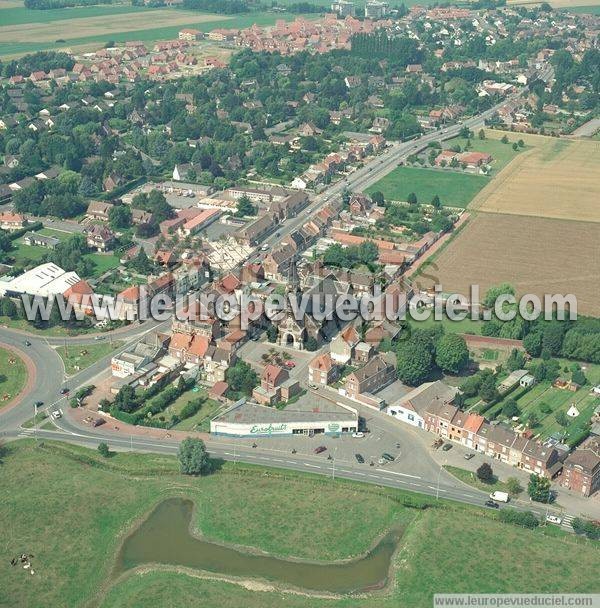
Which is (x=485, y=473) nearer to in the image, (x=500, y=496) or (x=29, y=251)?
(x=500, y=496)

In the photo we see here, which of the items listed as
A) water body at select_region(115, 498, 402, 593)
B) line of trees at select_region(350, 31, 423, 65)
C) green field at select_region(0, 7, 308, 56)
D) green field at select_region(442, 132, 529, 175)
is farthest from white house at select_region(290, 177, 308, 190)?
green field at select_region(0, 7, 308, 56)

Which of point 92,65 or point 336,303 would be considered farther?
point 92,65

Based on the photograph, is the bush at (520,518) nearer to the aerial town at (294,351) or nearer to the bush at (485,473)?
the aerial town at (294,351)

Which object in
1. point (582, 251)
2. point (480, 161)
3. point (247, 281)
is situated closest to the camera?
point (247, 281)

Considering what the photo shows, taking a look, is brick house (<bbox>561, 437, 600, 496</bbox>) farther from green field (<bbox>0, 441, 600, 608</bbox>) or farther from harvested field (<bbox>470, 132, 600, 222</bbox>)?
harvested field (<bbox>470, 132, 600, 222</bbox>)

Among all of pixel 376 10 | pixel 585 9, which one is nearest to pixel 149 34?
pixel 376 10

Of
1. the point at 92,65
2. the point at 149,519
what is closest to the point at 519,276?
the point at 149,519

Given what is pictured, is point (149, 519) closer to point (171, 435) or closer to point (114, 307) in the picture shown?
point (171, 435)
